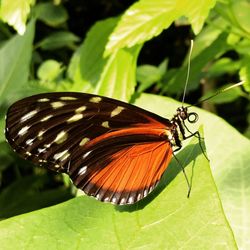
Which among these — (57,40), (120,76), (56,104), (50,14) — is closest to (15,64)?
(120,76)

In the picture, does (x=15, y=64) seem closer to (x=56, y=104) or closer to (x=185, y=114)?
(x=56, y=104)

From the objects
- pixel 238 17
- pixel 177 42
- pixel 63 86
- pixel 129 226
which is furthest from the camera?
pixel 177 42

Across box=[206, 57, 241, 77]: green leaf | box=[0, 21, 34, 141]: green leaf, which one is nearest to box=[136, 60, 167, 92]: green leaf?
box=[206, 57, 241, 77]: green leaf

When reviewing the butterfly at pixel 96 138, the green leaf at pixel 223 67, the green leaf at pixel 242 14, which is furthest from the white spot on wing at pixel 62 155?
the green leaf at pixel 223 67

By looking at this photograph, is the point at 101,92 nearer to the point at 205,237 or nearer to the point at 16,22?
the point at 16,22

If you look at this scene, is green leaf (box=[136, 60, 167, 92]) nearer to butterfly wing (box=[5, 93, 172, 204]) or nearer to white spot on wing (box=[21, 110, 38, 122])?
butterfly wing (box=[5, 93, 172, 204])

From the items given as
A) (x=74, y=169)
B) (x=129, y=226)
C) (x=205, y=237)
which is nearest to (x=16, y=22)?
(x=74, y=169)

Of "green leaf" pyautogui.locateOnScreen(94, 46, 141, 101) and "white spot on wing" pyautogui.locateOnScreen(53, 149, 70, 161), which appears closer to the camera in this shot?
"white spot on wing" pyautogui.locateOnScreen(53, 149, 70, 161)
